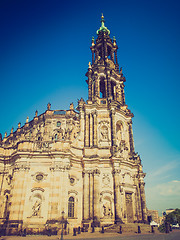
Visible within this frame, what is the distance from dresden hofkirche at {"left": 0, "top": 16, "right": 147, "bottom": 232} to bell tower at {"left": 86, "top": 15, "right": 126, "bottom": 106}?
0.80 feet

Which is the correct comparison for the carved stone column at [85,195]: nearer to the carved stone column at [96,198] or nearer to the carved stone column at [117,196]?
the carved stone column at [96,198]

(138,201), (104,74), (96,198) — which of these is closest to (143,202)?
(138,201)

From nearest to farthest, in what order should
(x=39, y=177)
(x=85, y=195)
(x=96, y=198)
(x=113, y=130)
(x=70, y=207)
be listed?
1. (x=39, y=177)
2. (x=70, y=207)
3. (x=96, y=198)
4. (x=85, y=195)
5. (x=113, y=130)

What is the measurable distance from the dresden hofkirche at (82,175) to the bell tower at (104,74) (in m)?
0.24

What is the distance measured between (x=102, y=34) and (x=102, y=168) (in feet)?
96.2

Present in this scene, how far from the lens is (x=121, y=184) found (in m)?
29.2

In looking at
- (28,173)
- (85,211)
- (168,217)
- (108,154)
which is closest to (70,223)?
(85,211)

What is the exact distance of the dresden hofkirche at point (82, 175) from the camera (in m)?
24.3

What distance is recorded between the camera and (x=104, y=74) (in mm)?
38469

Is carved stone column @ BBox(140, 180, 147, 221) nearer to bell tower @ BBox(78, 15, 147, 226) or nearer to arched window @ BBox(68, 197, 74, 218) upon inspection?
bell tower @ BBox(78, 15, 147, 226)

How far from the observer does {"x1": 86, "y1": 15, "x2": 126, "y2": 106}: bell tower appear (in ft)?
120

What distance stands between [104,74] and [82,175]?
1950 cm

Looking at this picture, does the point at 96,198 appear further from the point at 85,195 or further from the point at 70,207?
the point at 70,207

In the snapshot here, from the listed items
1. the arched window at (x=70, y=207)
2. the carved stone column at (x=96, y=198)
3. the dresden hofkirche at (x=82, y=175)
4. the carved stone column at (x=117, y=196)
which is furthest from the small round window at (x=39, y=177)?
the carved stone column at (x=117, y=196)
